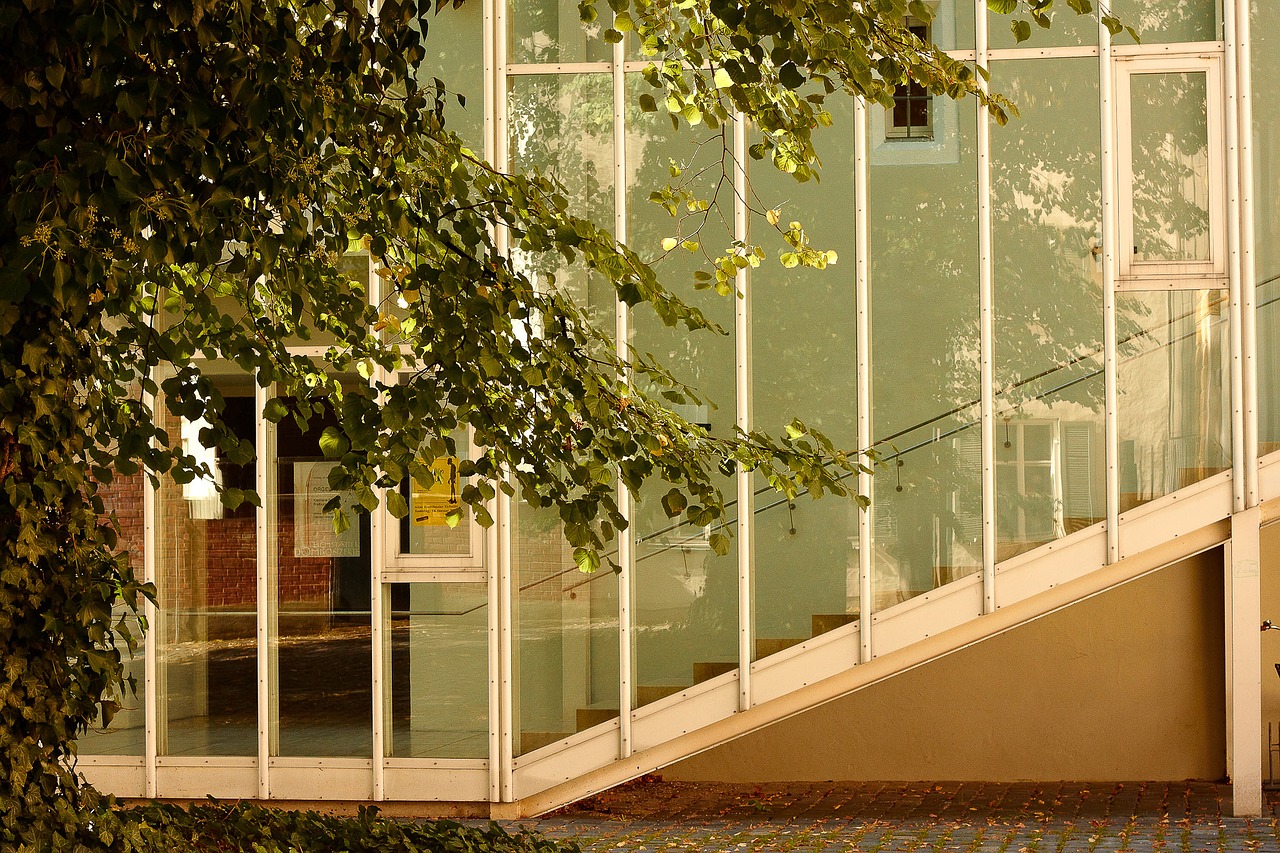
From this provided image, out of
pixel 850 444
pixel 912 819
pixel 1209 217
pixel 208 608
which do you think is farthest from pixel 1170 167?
pixel 208 608

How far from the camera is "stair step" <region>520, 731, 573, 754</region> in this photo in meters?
8.91

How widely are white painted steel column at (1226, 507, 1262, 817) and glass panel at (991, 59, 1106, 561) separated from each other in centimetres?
88

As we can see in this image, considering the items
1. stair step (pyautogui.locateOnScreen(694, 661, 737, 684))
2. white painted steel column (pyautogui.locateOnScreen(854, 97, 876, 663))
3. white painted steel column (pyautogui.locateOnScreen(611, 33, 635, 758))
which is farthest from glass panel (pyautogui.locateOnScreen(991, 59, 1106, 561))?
white painted steel column (pyautogui.locateOnScreen(611, 33, 635, 758))

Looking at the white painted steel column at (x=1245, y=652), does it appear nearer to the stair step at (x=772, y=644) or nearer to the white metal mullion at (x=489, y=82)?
the stair step at (x=772, y=644)

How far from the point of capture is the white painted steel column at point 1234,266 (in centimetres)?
858

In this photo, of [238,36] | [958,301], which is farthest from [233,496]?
[958,301]

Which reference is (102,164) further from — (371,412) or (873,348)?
(873,348)

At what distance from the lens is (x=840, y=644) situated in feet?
28.2

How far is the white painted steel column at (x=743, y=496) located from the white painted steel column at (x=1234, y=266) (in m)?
2.91

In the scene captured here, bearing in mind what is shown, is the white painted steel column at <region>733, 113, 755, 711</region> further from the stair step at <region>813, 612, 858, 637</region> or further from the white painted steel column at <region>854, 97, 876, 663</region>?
the white painted steel column at <region>854, 97, 876, 663</region>

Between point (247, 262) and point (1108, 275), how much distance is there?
6.07m

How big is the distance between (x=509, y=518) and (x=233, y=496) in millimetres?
4830

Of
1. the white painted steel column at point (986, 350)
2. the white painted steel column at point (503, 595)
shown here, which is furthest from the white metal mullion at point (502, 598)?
the white painted steel column at point (986, 350)

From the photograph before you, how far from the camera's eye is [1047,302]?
28.6 ft
